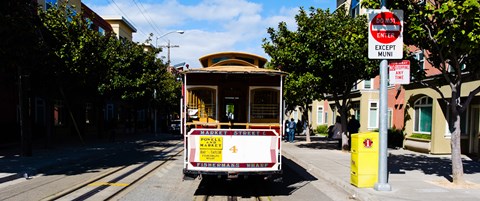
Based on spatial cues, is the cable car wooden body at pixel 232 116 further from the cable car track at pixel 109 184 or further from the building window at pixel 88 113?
the building window at pixel 88 113

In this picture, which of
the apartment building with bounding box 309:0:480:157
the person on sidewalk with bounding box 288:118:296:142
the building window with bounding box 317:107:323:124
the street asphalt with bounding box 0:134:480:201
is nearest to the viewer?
the street asphalt with bounding box 0:134:480:201


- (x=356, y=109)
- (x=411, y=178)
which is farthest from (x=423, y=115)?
(x=356, y=109)

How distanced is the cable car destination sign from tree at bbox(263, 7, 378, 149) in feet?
24.8

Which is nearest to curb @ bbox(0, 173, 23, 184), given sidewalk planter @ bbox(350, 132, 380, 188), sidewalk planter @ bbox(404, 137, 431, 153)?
sidewalk planter @ bbox(350, 132, 380, 188)

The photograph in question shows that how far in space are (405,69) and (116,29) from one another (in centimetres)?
4009

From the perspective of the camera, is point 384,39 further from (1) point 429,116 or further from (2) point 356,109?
(2) point 356,109

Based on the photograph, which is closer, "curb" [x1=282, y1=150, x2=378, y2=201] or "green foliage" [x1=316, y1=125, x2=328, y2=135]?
"curb" [x1=282, y1=150, x2=378, y2=201]

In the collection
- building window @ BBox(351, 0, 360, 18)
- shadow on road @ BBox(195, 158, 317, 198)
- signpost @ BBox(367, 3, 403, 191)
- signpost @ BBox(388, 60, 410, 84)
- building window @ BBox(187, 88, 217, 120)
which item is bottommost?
shadow on road @ BBox(195, 158, 317, 198)

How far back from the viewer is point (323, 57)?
56.2 feet

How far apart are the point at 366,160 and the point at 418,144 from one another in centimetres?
1083

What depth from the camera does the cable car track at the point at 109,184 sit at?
8.27 metres

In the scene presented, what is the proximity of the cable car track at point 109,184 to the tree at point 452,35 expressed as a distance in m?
7.30

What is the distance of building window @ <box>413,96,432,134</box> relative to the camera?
18.5 m

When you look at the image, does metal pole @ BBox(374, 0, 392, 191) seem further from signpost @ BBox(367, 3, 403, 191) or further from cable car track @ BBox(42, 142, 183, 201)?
cable car track @ BBox(42, 142, 183, 201)
